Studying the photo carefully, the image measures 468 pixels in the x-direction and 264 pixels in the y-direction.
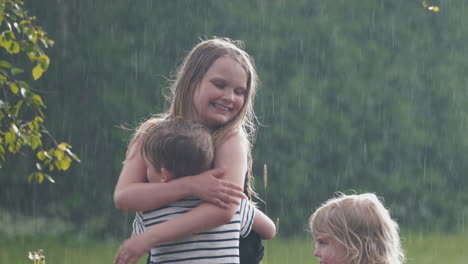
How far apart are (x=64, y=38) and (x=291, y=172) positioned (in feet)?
10.1

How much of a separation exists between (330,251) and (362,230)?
5.3 inches

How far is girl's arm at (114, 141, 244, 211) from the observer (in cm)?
249

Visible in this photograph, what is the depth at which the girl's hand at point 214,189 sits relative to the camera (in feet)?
8.17

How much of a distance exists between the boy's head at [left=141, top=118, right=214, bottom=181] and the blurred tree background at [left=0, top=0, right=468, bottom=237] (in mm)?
6387

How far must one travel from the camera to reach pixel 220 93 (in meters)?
2.77

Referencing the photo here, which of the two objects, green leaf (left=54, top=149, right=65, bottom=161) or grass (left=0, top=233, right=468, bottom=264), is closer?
green leaf (left=54, top=149, right=65, bottom=161)

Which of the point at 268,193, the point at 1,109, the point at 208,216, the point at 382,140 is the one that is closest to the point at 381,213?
the point at 208,216

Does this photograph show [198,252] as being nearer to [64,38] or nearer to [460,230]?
[64,38]

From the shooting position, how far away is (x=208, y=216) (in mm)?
2506

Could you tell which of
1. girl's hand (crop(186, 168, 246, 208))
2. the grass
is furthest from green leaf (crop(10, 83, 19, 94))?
the grass

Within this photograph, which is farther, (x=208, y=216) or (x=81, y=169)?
(x=81, y=169)

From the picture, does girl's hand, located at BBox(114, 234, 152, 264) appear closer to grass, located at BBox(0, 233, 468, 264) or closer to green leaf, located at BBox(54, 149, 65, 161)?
green leaf, located at BBox(54, 149, 65, 161)

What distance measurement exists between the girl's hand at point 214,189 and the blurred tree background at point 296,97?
254 inches

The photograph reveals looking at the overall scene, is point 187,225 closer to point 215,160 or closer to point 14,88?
point 215,160
